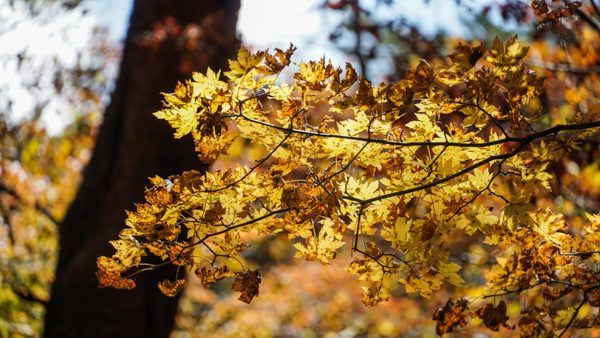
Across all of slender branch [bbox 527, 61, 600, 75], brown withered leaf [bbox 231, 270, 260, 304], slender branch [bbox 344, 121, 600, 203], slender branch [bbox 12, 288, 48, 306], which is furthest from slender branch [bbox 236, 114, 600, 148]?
slender branch [bbox 12, 288, 48, 306]

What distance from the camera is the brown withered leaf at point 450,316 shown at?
131 centimetres

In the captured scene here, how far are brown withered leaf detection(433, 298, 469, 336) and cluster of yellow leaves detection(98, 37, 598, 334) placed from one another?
2.2 inches

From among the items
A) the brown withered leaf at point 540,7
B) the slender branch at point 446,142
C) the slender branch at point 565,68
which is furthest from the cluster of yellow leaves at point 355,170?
the slender branch at point 565,68

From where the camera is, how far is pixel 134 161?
3.26m

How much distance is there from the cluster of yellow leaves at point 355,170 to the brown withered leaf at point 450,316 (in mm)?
57

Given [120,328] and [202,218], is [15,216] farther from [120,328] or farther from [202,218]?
[202,218]

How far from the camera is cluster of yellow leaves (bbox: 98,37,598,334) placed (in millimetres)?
1194

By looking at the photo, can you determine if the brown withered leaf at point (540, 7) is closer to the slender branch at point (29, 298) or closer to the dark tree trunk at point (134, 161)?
the dark tree trunk at point (134, 161)

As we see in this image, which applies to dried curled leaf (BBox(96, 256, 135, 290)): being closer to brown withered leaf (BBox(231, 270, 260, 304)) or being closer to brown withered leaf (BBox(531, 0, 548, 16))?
brown withered leaf (BBox(231, 270, 260, 304))

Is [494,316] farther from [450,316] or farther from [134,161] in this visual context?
[134,161]

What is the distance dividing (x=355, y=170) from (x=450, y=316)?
1.32ft

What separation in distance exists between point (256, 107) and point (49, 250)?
6.57 metres

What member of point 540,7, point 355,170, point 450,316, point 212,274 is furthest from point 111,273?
point 540,7

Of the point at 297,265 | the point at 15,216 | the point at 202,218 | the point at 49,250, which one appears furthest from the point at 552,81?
the point at 297,265
